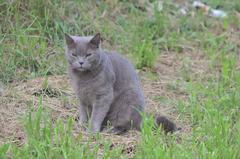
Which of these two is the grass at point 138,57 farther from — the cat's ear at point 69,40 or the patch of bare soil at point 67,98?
the cat's ear at point 69,40

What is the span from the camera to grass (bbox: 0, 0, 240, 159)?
381 centimetres

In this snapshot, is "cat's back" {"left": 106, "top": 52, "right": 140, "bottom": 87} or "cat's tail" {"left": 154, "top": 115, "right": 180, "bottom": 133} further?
"cat's back" {"left": 106, "top": 52, "right": 140, "bottom": 87}

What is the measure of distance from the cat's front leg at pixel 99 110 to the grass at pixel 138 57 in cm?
28

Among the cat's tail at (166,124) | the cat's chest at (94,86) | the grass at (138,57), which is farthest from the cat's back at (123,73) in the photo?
the grass at (138,57)

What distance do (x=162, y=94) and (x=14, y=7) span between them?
1.74 metres

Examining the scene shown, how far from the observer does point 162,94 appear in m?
5.40

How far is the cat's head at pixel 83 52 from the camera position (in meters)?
4.42

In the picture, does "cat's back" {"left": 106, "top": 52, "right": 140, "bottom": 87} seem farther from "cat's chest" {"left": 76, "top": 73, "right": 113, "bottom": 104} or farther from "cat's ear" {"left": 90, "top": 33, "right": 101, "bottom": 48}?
"cat's ear" {"left": 90, "top": 33, "right": 101, "bottom": 48}

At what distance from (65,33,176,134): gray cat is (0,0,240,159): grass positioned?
300 millimetres

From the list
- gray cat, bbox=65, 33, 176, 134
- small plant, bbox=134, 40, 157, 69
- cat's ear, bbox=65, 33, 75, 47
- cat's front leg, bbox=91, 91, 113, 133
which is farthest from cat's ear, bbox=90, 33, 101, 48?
small plant, bbox=134, 40, 157, 69

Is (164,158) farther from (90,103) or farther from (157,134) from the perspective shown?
(90,103)

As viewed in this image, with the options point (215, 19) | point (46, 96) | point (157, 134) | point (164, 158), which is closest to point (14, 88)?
point (46, 96)

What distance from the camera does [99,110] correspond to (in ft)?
14.9

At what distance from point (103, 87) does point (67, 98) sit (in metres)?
0.65
